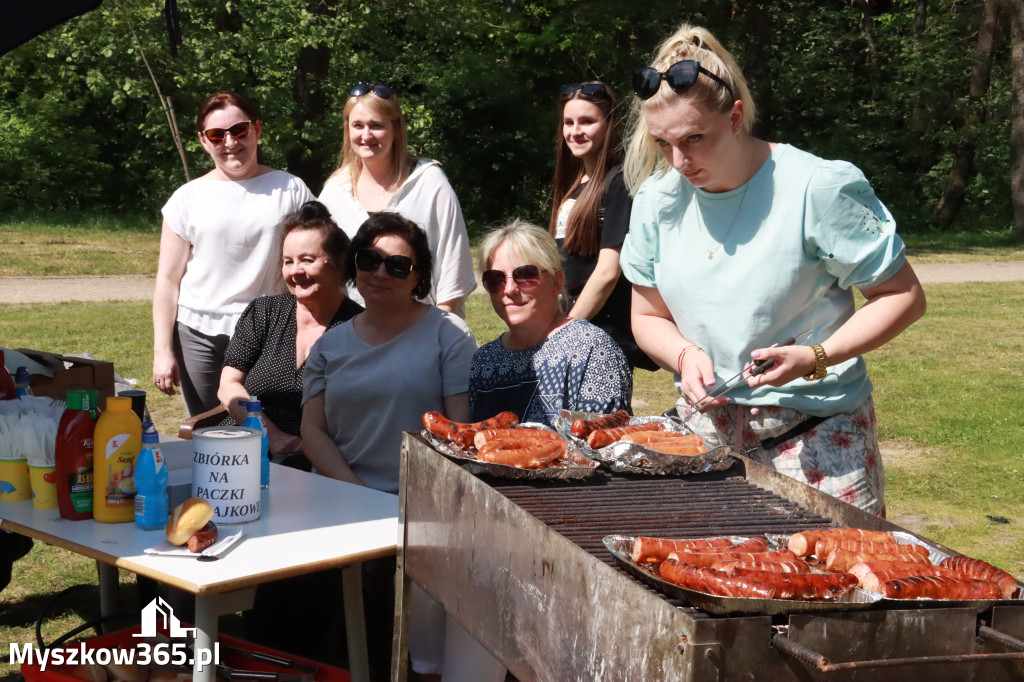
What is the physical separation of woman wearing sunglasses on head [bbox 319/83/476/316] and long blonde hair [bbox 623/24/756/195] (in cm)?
185

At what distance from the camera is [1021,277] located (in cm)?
1530

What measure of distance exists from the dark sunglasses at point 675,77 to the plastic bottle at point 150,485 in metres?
1.53

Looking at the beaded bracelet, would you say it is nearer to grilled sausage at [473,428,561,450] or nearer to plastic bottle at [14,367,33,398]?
grilled sausage at [473,428,561,450]

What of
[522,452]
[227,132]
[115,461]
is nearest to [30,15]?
[227,132]

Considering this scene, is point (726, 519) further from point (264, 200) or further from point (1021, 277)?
point (1021, 277)

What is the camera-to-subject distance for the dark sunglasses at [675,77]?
2.43 m

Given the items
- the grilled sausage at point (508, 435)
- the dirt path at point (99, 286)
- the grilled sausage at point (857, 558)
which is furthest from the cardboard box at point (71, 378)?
the dirt path at point (99, 286)

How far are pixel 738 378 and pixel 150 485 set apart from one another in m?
1.54

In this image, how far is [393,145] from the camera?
4.71 metres

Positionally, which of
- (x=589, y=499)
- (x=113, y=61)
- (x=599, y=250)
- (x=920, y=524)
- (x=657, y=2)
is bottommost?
(x=920, y=524)

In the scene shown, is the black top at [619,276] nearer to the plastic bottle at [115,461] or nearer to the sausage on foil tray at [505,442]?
the sausage on foil tray at [505,442]

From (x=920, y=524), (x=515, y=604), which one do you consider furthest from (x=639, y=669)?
(x=920, y=524)

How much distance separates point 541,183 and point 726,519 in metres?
19.1

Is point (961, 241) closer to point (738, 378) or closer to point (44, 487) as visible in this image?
point (738, 378)
